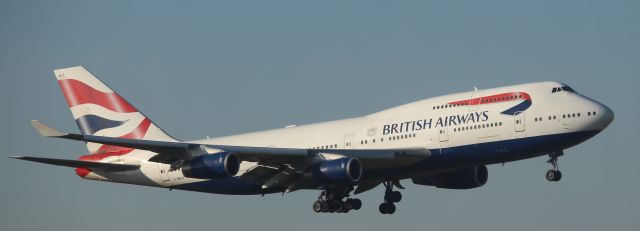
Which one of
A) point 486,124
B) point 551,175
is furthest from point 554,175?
point 486,124

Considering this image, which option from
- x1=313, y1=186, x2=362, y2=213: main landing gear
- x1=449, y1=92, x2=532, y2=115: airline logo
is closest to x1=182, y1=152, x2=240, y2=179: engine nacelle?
x1=313, y1=186, x2=362, y2=213: main landing gear

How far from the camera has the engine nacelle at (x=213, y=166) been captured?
57.5 metres

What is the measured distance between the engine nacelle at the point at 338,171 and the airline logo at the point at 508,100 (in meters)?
5.96

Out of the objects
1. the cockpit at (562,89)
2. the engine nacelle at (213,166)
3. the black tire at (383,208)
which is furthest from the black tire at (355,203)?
the cockpit at (562,89)

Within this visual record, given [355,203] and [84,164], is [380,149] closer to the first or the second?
[355,203]

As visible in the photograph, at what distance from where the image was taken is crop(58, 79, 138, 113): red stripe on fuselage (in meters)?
71.4

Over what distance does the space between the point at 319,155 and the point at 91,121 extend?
56.9 feet

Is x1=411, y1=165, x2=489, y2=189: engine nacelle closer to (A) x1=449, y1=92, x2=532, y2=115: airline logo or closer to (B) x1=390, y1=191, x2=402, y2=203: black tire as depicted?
(B) x1=390, y1=191, x2=402, y2=203: black tire

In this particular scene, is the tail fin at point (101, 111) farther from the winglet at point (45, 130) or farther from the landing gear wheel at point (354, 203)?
the winglet at point (45, 130)

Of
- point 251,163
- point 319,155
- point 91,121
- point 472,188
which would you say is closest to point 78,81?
point 91,121

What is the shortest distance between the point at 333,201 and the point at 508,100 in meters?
11.2

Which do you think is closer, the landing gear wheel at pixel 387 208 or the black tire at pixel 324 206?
the black tire at pixel 324 206

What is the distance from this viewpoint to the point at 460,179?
66.9m

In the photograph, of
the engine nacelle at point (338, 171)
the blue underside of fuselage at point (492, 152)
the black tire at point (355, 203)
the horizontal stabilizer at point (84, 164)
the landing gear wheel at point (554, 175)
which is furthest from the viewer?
the black tire at point (355, 203)
